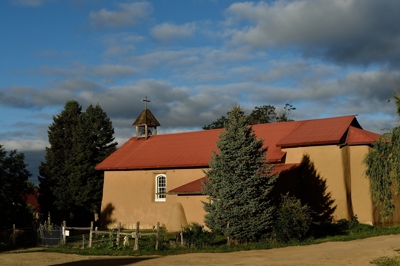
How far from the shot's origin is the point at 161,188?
34.4 m

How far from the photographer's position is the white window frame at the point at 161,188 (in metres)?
34.2

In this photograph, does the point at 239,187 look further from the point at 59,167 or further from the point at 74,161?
the point at 59,167

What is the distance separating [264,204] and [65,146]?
3099 centimetres

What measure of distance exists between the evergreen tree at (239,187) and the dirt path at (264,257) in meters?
1.92

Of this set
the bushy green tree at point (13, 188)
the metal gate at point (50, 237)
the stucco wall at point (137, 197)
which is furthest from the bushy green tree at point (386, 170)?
the bushy green tree at point (13, 188)

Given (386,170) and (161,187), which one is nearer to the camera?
(386,170)

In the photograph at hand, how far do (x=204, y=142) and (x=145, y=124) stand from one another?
25.5 ft

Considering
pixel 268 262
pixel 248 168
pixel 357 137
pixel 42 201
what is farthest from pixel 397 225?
pixel 42 201

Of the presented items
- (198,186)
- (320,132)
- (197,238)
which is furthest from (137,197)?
(320,132)

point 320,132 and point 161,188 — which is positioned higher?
point 320,132

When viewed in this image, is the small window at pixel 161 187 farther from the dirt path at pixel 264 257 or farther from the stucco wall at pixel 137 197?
the dirt path at pixel 264 257

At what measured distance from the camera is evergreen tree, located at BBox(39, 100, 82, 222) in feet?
145

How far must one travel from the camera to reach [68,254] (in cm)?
2081

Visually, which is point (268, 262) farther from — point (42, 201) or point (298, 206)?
point (42, 201)
